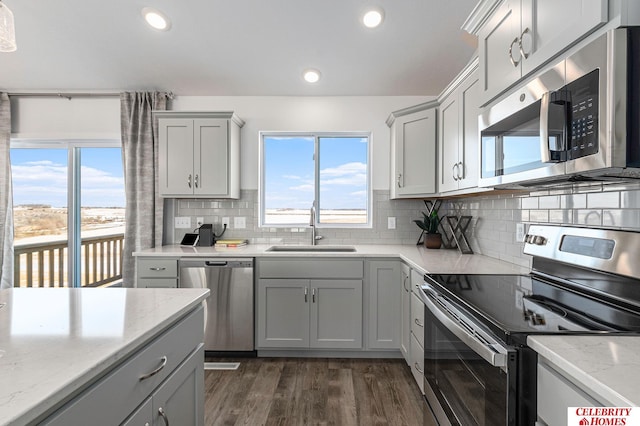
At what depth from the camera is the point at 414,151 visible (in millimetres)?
2975

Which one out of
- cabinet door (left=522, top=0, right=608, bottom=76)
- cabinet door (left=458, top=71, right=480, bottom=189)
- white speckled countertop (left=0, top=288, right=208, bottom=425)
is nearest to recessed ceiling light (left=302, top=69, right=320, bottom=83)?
cabinet door (left=458, top=71, right=480, bottom=189)

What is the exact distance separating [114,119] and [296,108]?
6.27 ft

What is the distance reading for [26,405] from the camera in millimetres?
588

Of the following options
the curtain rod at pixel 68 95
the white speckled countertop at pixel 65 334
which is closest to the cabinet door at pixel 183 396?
the white speckled countertop at pixel 65 334

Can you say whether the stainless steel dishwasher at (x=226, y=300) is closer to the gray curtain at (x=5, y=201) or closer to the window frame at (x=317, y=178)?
the window frame at (x=317, y=178)

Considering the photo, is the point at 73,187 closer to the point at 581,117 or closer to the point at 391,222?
the point at 391,222

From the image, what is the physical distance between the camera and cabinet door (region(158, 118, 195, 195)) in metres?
3.24

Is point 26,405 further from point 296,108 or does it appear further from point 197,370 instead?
point 296,108

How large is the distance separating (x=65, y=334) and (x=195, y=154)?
253 centimetres

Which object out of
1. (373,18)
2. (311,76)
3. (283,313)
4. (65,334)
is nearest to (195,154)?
(311,76)

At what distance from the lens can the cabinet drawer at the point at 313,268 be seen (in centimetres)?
288

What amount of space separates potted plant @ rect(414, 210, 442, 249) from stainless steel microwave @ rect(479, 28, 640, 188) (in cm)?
169

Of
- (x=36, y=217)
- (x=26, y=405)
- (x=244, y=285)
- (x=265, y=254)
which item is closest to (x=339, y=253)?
(x=265, y=254)

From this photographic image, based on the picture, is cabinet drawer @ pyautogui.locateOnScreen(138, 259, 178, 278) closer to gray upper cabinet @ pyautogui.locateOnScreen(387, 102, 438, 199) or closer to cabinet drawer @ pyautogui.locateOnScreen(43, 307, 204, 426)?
cabinet drawer @ pyautogui.locateOnScreen(43, 307, 204, 426)
